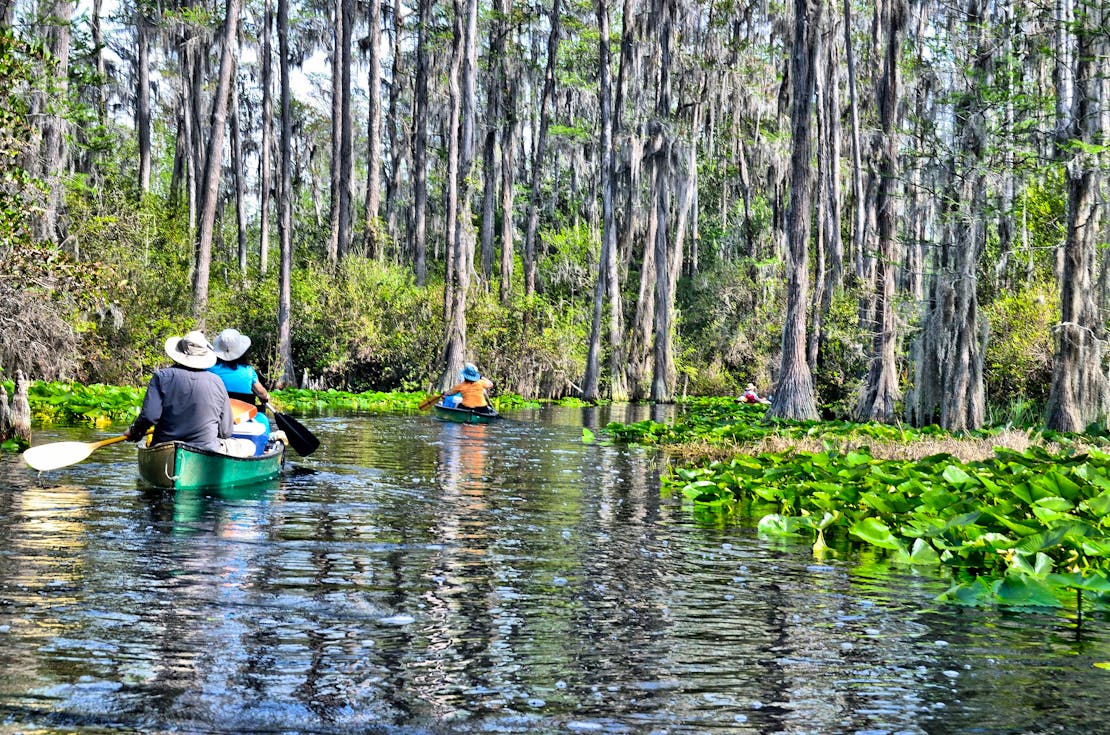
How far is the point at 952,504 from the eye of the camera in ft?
31.1

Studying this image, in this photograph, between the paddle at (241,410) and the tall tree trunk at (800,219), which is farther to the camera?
the tall tree trunk at (800,219)

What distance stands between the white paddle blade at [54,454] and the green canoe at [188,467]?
86 centimetres

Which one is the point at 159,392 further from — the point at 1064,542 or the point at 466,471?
the point at 1064,542

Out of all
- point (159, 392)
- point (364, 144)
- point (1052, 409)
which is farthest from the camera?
point (364, 144)

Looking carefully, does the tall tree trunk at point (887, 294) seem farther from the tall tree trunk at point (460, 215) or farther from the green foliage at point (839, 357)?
the tall tree trunk at point (460, 215)

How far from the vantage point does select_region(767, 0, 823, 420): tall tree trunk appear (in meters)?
22.2

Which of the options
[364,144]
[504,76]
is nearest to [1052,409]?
[504,76]

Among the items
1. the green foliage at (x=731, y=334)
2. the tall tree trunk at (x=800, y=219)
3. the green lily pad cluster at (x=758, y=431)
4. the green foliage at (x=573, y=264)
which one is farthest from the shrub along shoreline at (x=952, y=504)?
the green foliage at (x=573, y=264)

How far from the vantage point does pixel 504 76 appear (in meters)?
50.0

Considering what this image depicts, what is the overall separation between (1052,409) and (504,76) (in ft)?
118

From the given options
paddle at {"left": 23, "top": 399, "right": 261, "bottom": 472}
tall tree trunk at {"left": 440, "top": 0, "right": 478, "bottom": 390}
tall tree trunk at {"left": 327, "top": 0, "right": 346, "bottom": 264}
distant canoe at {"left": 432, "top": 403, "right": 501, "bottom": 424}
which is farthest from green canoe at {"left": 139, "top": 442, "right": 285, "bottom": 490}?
tall tree trunk at {"left": 327, "top": 0, "right": 346, "bottom": 264}

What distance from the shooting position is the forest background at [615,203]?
19953 millimetres

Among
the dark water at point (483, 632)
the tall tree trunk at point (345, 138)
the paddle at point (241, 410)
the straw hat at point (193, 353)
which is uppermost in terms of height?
the tall tree trunk at point (345, 138)

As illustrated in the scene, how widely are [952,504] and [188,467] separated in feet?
23.6
